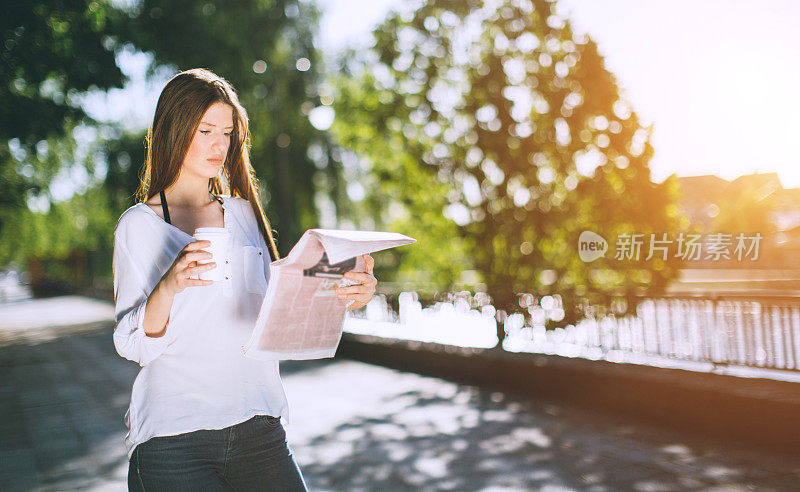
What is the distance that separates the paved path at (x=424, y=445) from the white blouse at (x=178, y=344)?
11.7ft

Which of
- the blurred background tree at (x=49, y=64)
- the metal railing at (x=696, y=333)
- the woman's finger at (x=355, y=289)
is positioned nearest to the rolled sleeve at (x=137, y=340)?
the woman's finger at (x=355, y=289)

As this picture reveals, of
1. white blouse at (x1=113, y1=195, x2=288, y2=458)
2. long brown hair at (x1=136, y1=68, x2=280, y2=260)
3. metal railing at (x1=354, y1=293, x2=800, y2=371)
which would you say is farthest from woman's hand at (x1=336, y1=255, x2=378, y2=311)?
metal railing at (x1=354, y1=293, x2=800, y2=371)

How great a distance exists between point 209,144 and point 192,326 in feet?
1.50

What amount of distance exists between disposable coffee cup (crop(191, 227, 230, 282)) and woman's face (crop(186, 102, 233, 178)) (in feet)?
0.87

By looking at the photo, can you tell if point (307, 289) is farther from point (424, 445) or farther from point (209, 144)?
point (424, 445)

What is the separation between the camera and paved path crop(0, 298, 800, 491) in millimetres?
5117

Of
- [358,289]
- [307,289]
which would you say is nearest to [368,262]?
[358,289]

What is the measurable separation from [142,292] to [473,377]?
7892 mm

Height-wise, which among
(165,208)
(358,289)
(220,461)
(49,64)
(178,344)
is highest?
(49,64)

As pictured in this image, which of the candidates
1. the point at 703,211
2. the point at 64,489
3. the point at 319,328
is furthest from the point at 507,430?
the point at 703,211

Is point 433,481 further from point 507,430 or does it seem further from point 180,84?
point 180,84

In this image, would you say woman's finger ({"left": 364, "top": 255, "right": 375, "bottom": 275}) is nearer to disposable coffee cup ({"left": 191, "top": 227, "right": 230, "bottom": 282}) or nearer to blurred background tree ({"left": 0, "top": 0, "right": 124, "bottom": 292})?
disposable coffee cup ({"left": 191, "top": 227, "right": 230, "bottom": 282})

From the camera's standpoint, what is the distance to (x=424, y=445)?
20.0 feet

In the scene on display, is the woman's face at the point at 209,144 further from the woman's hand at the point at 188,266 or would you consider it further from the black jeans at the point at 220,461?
the black jeans at the point at 220,461
